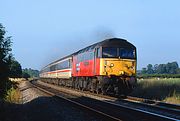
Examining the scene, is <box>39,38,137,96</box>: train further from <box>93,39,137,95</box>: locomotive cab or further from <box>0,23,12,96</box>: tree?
<box>0,23,12,96</box>: tree

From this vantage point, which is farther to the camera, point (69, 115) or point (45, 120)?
point (69, 115)

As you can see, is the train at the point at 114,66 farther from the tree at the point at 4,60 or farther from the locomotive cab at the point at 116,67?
the tree at the point at 4,60

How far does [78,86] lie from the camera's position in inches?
1298

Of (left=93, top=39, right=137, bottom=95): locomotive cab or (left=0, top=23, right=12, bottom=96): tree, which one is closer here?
(left=0, top=23, right=12, bottom=96): tree

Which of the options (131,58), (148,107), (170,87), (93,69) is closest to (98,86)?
(93,69)

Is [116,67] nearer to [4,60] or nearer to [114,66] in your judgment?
[114,66]

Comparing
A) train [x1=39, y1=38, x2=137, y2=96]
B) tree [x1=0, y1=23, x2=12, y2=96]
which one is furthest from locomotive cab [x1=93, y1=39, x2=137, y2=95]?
tree [x1=0, y1=23, x2=12, y2=96]

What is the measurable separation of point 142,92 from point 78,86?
772cm

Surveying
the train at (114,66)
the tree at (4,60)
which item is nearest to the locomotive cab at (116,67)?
the train at (114,66)

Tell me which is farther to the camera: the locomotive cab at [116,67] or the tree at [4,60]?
the locomotive cab at [116,67]

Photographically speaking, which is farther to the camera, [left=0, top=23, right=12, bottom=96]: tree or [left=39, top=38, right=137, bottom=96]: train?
[left=39, top=38, right=137, bottom=96]: train

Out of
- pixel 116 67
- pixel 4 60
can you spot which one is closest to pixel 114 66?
pixel 116 67

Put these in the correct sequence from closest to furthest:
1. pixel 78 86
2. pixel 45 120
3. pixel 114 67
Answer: pixel 45 120
pixel 114 67
pixel 78 86

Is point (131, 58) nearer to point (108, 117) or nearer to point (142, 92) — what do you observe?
point (142, 92)
